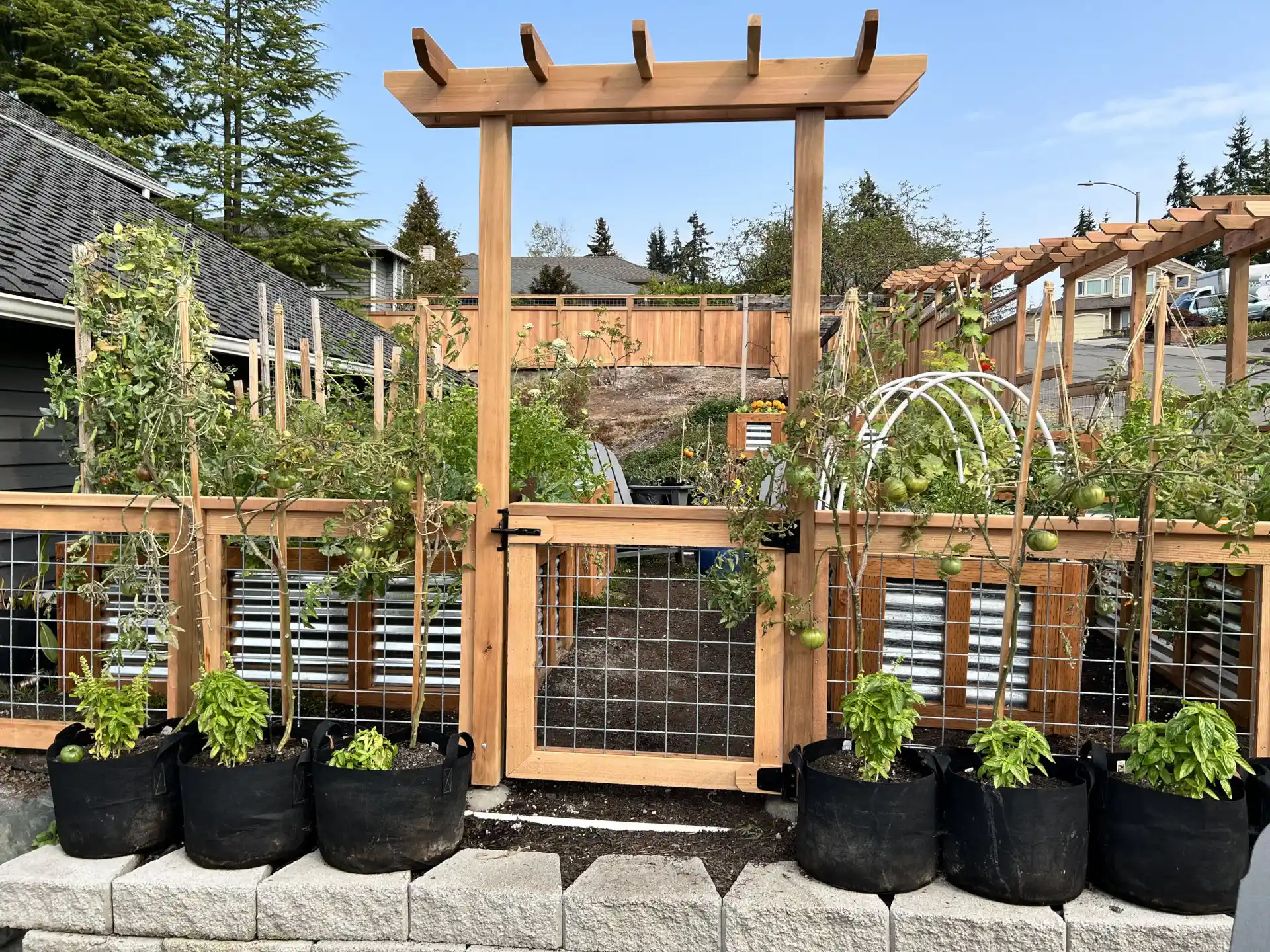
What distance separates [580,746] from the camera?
3.34 m

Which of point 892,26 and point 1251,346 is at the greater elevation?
point 1251,346

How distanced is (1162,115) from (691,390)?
42.4 m

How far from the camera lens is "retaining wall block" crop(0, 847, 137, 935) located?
239 centimetres

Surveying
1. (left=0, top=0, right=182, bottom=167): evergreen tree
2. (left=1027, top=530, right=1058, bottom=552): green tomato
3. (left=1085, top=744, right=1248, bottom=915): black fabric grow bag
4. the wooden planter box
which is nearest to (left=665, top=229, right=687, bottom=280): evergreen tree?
(left=0, top=0, right=182, bottom=167): evergreen tree

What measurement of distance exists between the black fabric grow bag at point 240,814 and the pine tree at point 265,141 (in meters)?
20.0

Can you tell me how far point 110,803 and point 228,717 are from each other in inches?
16.1

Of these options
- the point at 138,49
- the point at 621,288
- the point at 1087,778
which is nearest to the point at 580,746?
the point at 1087,778

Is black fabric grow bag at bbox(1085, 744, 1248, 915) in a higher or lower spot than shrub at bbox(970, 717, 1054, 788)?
lower

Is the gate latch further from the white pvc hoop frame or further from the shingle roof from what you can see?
the shingle roof

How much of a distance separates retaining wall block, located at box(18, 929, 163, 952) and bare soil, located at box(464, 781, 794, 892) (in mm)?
922

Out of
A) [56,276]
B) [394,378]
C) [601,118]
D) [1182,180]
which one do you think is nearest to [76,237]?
[56,276]

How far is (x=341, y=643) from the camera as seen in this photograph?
3594mm

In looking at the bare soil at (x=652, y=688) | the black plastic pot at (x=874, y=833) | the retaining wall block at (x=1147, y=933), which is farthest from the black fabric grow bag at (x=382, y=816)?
the retaining wall block at (x=1147, y=933)

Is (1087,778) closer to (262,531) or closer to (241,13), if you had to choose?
(262,531)
